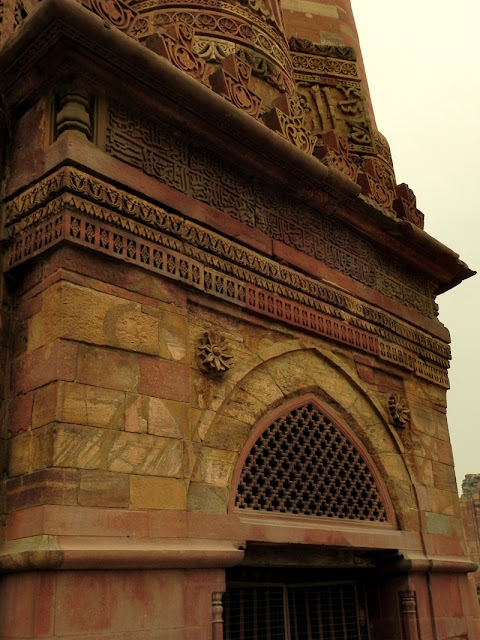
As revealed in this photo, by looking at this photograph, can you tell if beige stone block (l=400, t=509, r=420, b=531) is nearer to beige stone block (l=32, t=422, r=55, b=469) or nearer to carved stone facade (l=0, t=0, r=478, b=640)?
carved stone facade (l=0, t=0, r=478, b=640)

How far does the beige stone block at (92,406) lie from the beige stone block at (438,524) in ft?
→ 10.3

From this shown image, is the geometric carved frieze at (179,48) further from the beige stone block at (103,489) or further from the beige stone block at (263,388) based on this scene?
the beige stone block at (103,489)

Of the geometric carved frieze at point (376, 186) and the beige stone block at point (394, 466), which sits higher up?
the geometric carved frieze at point (376, 186)

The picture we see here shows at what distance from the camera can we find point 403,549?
17.0 ft

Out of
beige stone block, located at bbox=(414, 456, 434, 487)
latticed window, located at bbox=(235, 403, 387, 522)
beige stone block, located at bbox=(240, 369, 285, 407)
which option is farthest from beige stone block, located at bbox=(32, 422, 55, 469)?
beige stone block, located at bbox=(414, 456, 434, 487)

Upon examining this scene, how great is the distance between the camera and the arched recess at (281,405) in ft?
13.2

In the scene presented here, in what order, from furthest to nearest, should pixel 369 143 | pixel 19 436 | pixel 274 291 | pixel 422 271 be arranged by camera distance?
1. pixel 369 143
2. pixel 422 271
3. pixel 274 291
4. pixel 19 436

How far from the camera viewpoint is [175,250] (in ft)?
13.9

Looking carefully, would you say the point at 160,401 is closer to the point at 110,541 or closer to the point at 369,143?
the point at 110,541

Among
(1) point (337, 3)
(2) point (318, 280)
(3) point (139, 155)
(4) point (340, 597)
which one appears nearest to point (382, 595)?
(4) point (340, 597)

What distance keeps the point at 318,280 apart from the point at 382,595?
97.7 inches

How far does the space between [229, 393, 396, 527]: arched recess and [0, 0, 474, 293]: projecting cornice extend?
67.3 inches

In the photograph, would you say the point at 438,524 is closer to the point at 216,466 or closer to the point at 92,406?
the point at 216,466

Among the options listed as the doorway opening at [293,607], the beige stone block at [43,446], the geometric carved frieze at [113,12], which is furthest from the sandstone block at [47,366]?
the geometric carved frieze at [113,12]
